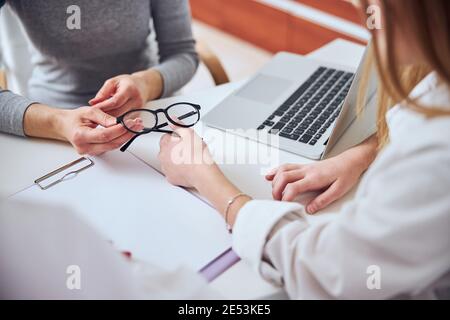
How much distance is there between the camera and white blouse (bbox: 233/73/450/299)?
546 millimetres

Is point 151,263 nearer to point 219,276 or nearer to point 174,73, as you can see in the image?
point 219,276

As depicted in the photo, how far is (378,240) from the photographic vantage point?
0.57 meters

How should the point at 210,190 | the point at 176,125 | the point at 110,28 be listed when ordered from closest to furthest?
the point at 210,190 → the point at 176,125 → the point at 110,28

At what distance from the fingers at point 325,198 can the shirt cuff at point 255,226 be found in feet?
0.23

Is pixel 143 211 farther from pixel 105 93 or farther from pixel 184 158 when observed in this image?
pixel 105 93

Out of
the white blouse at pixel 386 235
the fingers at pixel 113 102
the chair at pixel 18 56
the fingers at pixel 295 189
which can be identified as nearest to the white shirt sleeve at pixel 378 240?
the white blouse at pixel 386 235

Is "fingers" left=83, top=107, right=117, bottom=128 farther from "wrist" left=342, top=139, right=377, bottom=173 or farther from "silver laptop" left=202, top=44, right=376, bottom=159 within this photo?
"wrist" left=342, top=139, right=377, bottom=173

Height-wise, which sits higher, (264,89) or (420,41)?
(420,41)

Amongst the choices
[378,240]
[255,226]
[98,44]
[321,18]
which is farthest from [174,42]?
[321,18]

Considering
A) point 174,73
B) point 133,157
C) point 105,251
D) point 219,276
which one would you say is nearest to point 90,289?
point 105,251

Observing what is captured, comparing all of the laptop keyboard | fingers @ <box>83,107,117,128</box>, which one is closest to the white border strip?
the laptop keyboard

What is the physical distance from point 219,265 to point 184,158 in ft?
0.75

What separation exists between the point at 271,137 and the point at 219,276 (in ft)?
1.19

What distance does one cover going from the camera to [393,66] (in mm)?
605
